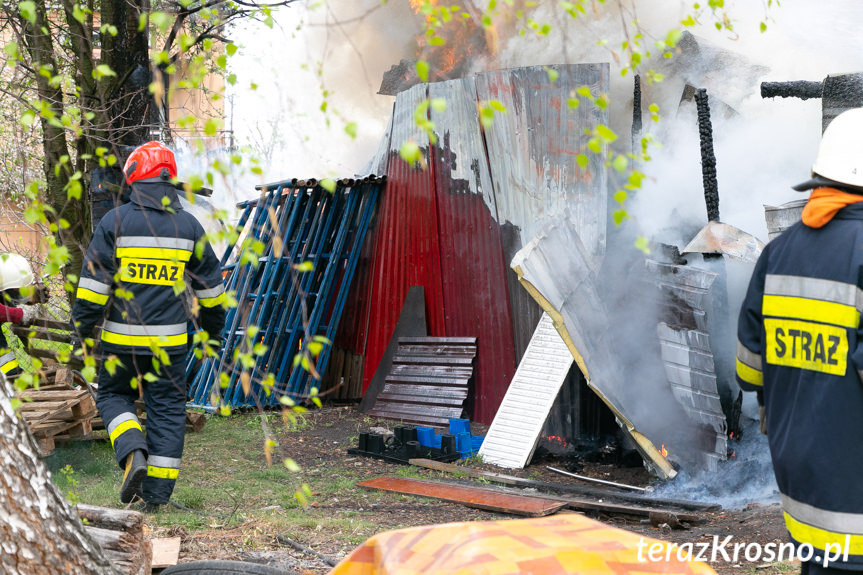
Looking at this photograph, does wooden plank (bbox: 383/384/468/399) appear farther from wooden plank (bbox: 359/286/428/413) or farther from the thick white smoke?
the thick white smoke

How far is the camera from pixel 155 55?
2.31 meters

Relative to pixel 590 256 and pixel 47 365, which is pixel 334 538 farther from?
pixel 47 365

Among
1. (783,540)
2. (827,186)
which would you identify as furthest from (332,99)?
(827,186)

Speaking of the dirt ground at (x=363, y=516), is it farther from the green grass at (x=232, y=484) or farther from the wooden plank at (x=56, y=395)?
the wooden plank at (x=56, y=395)

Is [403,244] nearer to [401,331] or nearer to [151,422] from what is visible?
[401,331]

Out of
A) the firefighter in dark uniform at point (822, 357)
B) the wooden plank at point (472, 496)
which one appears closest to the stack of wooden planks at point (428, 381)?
the wooden plank at point (472, 496)

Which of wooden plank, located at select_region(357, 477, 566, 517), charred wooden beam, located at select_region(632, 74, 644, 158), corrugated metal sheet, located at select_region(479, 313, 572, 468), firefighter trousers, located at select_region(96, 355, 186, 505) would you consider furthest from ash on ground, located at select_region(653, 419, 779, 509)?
firefighter trousers, located at select_region(96, 355, 186, 505)

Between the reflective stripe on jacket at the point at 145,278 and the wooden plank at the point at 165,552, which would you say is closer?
the wooden plank at the point at 165,552

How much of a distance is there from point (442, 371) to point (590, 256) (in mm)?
2756

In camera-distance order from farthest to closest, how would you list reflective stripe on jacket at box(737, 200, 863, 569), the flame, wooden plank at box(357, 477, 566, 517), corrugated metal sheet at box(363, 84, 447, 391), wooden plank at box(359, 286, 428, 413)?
1. wooden plank at box(359, 286, 428, 413)
2. corrugated metal sheet at box(363, 84, 447, 391)
3. the flame
4. wooden plank at box(357, 477, 566, 517)
5. reflective stripe on jacket at box(737, 200, 863, 569)

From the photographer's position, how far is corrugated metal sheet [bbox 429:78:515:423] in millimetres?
8125

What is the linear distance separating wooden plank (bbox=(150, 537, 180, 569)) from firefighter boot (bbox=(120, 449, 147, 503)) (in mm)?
1053

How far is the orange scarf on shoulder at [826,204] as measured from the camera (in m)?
2.30

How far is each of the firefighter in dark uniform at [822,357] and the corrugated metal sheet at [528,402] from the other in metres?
4.43
